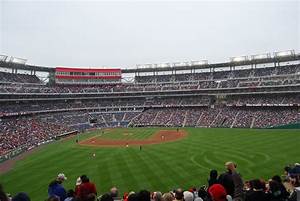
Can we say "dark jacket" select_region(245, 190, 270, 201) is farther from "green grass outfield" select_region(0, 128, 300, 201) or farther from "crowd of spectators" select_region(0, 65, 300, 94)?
"crowd of spectators" select_region(0, 65, 300, 94)

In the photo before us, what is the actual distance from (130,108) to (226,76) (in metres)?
31.4

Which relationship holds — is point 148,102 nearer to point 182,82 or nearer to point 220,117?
point 182,82

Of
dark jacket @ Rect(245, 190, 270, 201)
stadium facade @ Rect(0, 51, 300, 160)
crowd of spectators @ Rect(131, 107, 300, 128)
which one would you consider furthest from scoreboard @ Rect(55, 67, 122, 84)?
dark jacket @ Rect(245, 190, 270, 201)

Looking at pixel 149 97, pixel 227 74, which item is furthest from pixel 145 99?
pixel 227 74

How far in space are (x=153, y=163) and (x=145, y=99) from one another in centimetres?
6988

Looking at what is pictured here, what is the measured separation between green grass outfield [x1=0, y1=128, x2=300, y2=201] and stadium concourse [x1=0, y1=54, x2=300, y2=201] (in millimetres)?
16966

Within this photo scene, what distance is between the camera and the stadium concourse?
73688mm

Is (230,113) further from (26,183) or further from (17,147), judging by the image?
(26,183)

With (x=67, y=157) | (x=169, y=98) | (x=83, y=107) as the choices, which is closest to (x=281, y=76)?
(x=169, y=98)

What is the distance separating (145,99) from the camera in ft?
346

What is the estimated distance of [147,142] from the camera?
5444cm

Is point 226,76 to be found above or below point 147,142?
above

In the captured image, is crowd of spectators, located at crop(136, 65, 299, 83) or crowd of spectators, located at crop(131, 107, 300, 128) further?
crowd of spectators, located at crop(136, 65, 299, 83)

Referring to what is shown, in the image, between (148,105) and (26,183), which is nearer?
(26,183)
